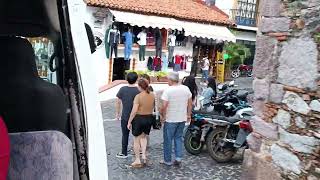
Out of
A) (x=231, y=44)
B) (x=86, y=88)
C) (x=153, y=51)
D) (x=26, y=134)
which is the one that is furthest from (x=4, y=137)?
(x=231, y=44)

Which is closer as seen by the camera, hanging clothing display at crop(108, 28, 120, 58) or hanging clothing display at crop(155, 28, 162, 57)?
hanging clothing display at crop(108, 28, 120, 58)

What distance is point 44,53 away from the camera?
15.0 feet

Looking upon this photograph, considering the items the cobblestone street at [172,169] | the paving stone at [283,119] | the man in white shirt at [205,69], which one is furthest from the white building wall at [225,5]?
the paving stone at [283,119]

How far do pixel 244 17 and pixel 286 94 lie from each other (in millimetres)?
23852

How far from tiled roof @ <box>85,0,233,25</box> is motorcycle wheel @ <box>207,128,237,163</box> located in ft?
29.8

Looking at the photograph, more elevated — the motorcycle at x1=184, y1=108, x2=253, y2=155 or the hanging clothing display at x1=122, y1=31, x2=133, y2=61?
the hanging clothing display at x1=122, y1=31, x2=133, y2=61

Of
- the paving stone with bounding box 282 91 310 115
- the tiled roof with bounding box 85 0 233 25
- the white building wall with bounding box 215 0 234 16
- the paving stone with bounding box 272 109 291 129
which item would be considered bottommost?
the paving stone with bounding box 272 109 291 129

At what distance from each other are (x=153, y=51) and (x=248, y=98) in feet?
32.0

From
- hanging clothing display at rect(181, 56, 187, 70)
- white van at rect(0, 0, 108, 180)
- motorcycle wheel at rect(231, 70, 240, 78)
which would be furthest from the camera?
motorcycle wheel at rect(231, 70, 240, 78)

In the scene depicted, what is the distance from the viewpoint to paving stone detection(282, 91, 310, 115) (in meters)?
4.16

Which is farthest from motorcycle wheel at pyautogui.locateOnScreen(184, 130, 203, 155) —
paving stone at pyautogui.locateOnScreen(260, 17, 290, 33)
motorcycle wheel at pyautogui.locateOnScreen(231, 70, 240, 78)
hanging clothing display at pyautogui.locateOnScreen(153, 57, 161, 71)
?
motorcycle wheel at pyautogui.locateOnScreen(231, 70, 240, 78)

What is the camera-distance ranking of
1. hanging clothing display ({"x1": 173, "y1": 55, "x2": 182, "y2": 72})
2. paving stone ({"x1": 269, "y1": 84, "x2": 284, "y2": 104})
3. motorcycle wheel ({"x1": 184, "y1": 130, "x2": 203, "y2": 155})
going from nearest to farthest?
paving stone ({"x1": 269, "y1": 84, "x2": 284, "y2": 104}) < motorcycle wheel ({"x1": 184, "y1": 130, "x2": 203, "y2": 155}) < hanging clothing display ({"x1": 173, "y1": 55, "x2": 182, "y2": 72})

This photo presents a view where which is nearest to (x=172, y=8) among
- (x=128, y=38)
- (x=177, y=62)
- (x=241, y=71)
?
(x=177, y=62)

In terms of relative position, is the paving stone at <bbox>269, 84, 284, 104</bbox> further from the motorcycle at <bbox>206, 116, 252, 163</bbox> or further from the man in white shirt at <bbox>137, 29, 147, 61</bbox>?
the man in white shirt at <bbox>137, 29, 147, 61</bbox>
